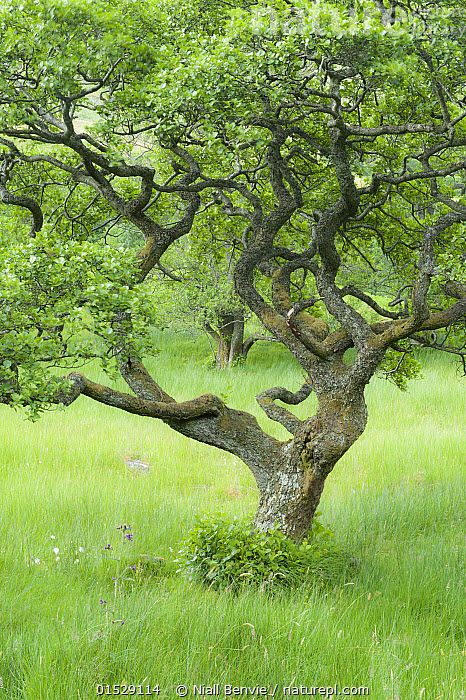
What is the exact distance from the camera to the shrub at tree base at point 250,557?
26.6 feet

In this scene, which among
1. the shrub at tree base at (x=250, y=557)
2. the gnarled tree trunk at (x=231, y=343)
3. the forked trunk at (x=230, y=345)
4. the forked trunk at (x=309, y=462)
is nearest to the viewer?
the shrub at tree base at (x=250, y=557)

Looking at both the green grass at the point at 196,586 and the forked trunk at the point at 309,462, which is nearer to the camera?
the green grass at the point at 196,586

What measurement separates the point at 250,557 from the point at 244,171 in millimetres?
4623

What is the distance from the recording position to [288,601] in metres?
7.60

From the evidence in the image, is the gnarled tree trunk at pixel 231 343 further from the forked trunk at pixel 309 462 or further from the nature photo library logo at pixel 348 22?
the nature photo library logo at pixel 348 22

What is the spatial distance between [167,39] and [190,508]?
6812mm

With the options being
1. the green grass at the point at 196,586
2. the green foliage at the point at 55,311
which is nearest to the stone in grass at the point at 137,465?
the green grass at the point at 196,586

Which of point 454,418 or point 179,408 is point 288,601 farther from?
point 454,418

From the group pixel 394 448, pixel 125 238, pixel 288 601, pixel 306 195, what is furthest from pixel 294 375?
pixel 288 601

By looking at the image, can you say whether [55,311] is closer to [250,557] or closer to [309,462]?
[250,557]

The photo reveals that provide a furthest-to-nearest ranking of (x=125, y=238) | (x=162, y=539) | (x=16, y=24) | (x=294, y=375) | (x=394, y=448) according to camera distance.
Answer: (x=125, y=238)
(x=294, y=375)
(x=394, y=448)
(x=162, y=539)
(x=16, y=24)

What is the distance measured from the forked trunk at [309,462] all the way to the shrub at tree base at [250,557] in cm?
23

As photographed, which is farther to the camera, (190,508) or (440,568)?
(190,508)

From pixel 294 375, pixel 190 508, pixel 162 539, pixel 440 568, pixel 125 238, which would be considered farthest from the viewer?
pixel 125 238
